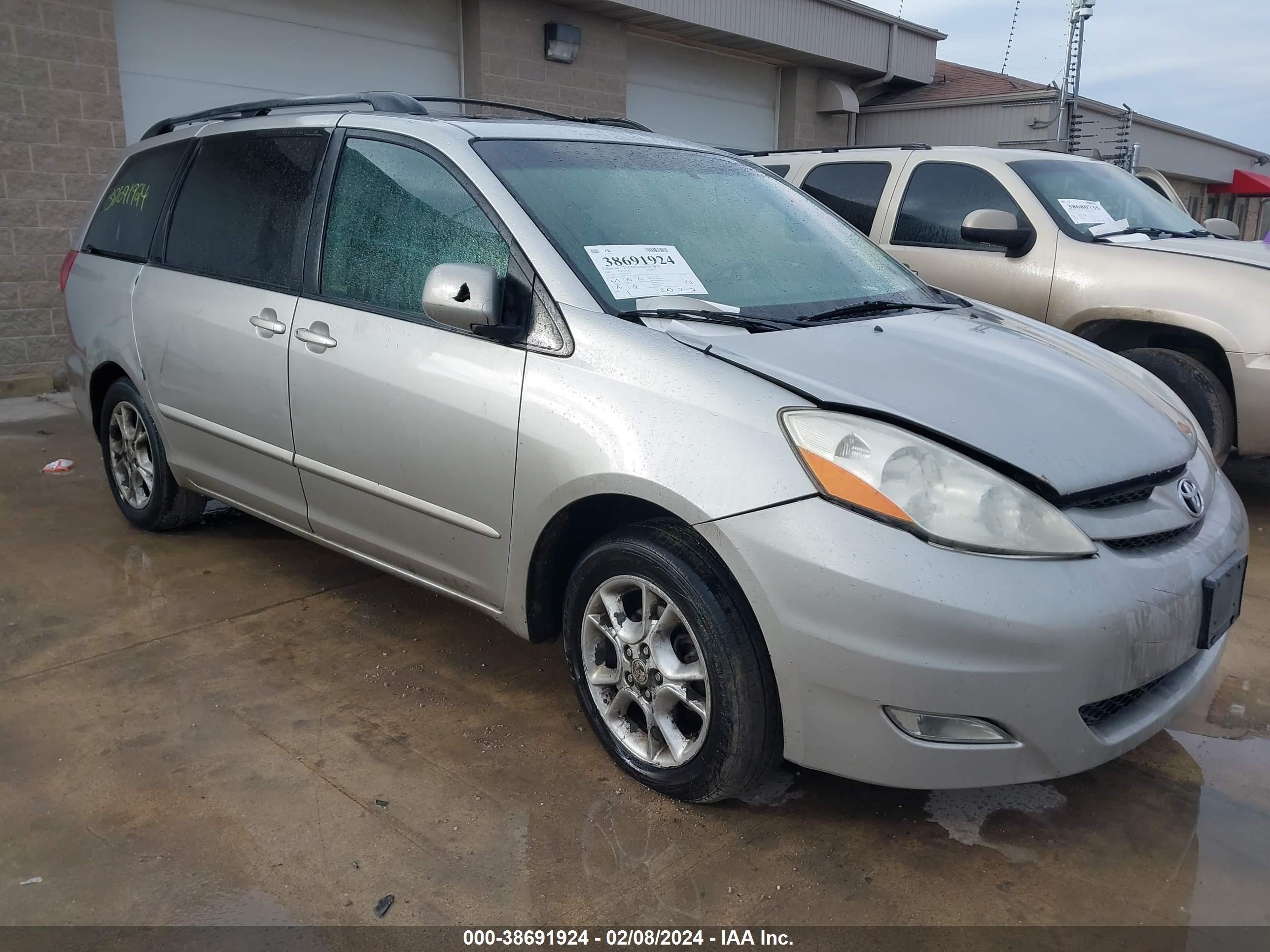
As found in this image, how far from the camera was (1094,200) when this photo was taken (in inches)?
230

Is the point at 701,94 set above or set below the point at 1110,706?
above

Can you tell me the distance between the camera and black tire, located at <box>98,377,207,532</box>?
14.1 feet

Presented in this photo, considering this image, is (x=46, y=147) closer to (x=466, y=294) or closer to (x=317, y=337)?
(x=317, y=337)

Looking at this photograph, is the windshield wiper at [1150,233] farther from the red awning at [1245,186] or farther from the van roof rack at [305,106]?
the red awning at [1245,186]

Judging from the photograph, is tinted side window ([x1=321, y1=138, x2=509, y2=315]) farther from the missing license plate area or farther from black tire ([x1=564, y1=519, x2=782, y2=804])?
the missing license plate area

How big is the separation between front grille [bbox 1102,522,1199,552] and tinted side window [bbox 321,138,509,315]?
5.59 ft

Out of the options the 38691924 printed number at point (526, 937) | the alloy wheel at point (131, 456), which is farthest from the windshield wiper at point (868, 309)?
the alloy wheel at point (131, 456)

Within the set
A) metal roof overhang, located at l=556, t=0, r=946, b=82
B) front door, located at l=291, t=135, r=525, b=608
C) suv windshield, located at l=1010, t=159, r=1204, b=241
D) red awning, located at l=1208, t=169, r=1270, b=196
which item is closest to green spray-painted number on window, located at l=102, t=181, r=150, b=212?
front door, located at l=291, t=135, r=525, b=608

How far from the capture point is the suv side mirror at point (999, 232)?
534 cm

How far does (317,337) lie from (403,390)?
48 cm

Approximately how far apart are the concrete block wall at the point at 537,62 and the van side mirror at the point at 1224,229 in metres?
6.46

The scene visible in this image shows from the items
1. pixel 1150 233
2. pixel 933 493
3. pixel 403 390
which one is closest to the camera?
pixel 933 493

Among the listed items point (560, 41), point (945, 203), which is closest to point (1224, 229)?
point (945, 203)

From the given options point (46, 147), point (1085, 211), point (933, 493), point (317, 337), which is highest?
point (46, 147)
